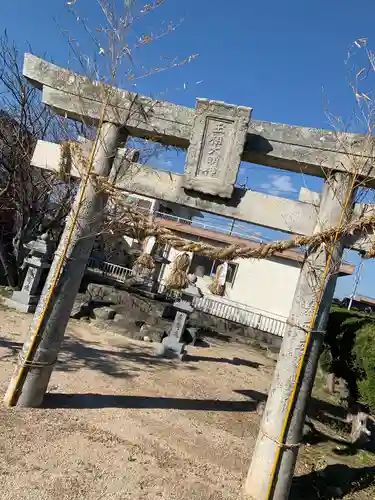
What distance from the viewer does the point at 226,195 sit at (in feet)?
14.1

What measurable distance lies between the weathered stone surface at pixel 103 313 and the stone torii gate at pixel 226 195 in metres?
7.14

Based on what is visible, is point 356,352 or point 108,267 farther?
point 108,267

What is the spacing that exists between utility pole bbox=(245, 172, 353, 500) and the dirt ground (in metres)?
0.47

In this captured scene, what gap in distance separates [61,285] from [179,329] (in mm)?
6838

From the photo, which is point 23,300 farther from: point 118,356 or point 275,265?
point 275,265

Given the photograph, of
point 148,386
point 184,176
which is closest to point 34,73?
point 184,176

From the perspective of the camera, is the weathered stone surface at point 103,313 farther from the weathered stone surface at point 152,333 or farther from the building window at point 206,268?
the building window at point 206,268

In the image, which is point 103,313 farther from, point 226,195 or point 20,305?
point 226,195

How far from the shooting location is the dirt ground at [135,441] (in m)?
3.39

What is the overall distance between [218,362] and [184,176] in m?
7.90

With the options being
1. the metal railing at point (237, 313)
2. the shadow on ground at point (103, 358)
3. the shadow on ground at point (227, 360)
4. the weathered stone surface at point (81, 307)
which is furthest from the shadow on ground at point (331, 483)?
the metal railing at point (237, 313)

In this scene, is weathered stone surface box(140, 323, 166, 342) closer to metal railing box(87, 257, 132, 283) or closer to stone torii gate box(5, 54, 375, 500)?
stone torii gate box(5, 54, 375, 500)

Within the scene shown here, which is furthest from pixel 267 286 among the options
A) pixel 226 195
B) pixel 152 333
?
pixel 226 195

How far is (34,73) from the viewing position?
488cm
